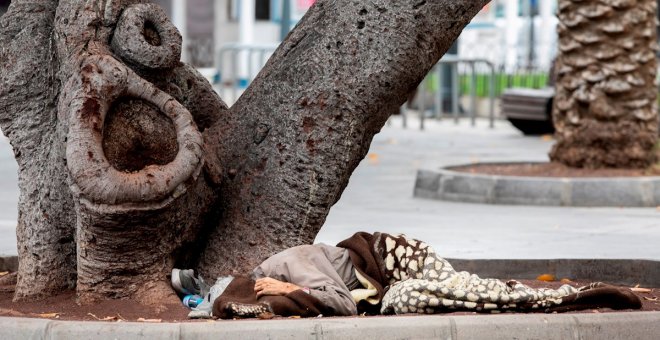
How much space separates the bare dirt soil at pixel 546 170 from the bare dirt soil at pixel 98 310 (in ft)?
18.7

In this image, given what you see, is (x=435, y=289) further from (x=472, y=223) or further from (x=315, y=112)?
(x=472, y=223)

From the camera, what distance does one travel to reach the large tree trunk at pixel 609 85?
1185 centimetres

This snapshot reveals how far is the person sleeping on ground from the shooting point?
5.46 metres

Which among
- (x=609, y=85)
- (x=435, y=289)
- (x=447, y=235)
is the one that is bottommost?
(x=447, y=235)

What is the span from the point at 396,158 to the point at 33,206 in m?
10.8

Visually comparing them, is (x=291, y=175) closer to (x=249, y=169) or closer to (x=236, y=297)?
(x=249, y=169)

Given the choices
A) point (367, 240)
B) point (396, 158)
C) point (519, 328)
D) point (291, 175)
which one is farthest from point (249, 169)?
point (396, 158)

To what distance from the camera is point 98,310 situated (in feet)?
18.8

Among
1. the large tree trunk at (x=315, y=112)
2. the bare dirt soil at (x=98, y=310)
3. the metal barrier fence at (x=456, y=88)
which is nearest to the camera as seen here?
the bare dirt soil at (x=98, y=310)

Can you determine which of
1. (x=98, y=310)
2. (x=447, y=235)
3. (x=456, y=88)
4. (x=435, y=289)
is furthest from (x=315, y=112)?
(x=456, y=88)

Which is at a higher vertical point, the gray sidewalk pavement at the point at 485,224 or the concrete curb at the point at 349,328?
the concrete curb at the point at 349,328

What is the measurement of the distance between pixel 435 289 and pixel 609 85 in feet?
22.1

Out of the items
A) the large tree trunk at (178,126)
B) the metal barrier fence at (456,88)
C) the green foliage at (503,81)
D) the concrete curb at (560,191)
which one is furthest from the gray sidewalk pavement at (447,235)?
the green foliage at (503,81)

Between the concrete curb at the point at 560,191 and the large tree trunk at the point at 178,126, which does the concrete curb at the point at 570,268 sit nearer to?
the large tree trunk at the point at 178,126
